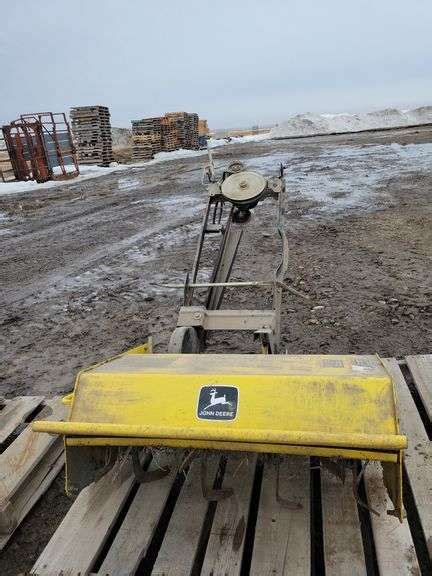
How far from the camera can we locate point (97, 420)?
199cm

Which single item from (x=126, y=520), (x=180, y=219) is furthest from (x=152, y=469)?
(x=180, y=219)

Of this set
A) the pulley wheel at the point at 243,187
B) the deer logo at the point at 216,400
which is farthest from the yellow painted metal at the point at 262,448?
the pulley wheel at the point at 243,187

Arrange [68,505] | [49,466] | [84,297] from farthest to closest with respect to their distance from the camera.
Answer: [84,297], [49,466], [68,505]

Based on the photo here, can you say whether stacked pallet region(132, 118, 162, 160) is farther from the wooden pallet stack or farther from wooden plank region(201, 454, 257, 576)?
wooden plank region(201, 454, 257, 576)

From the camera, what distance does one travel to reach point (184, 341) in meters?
2.80

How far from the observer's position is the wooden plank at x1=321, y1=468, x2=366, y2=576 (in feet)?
6.23

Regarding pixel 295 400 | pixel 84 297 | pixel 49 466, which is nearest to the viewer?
pixel 295 400

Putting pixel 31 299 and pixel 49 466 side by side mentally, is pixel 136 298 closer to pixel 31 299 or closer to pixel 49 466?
pixel 31 299

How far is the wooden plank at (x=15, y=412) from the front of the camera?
2938 millimetres

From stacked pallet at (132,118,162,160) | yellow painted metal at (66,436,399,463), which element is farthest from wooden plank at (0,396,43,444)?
stacked pallet at (132,118,162,160)

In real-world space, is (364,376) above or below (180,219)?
above

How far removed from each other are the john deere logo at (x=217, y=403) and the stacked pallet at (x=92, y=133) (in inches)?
718

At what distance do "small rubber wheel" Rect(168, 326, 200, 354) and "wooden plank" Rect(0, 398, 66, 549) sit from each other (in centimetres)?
88

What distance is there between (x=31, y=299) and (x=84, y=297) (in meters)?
0.64
